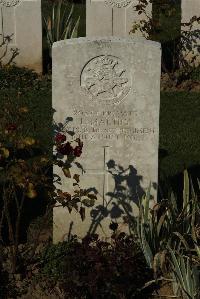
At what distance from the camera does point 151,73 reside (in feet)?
16.5

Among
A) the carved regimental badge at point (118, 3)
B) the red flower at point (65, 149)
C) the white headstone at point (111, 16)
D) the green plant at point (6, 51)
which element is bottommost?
the red flower at point (65, 149)

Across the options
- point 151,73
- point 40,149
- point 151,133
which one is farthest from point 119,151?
point 40,149

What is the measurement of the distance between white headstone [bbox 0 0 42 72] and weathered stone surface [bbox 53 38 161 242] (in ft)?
16.0

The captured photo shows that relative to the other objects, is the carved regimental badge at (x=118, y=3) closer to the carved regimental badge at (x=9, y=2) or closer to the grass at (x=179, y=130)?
the carved regimental badge at (x=9, y=2)

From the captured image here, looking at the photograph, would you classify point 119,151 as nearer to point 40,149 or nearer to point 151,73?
point 151,73

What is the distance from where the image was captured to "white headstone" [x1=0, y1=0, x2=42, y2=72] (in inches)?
385

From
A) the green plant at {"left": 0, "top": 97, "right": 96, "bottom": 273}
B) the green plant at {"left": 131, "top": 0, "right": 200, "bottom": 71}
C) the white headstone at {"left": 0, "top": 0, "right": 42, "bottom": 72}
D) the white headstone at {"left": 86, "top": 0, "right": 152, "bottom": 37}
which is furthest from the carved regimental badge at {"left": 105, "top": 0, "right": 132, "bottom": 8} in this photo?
the green plant at {"left": 0, "top": 97, "right": 96, "bottom": 273}

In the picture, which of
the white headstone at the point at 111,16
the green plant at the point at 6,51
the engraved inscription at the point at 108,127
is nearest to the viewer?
the engraved inscription at the point at 108,127

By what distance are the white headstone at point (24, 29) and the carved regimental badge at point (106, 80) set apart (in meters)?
4.88

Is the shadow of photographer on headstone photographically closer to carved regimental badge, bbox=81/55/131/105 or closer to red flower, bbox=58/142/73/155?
A: carved regimental badge, bbox=81/55/131/105

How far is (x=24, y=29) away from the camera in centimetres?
994

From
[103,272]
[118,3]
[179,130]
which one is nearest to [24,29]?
[118,3]

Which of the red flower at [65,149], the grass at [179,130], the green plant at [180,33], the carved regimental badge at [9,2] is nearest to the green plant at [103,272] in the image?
the red flower at [65,149]

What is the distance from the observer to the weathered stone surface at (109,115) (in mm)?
5000
